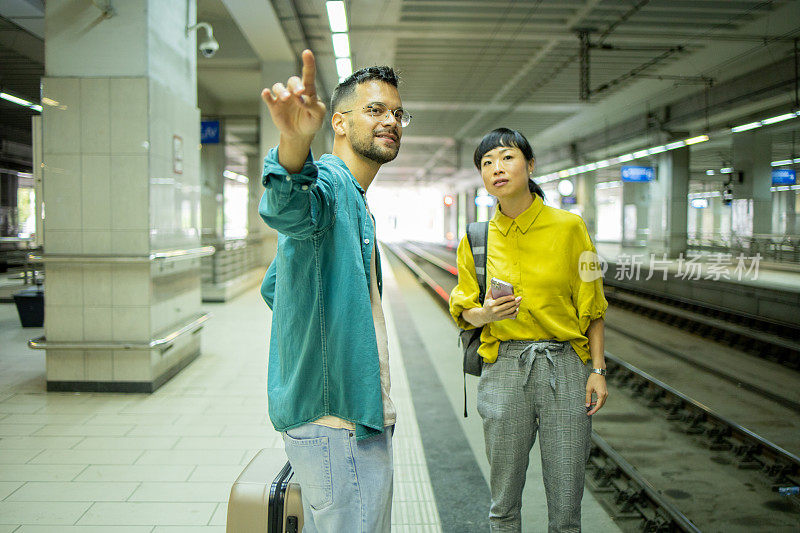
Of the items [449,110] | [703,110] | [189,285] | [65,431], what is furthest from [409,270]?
[65,431]

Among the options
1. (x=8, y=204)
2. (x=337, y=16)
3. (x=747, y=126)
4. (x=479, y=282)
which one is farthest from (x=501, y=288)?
(x=8, y=204)

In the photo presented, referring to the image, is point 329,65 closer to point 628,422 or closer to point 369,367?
point 628,422

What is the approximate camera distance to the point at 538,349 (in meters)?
2.18

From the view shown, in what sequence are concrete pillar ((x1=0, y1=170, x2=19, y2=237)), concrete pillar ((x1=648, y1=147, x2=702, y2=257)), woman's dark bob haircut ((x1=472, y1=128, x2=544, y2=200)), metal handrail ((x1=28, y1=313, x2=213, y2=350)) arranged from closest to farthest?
1. woman's dark bob haircut ((x1=472, y1=128, x2=544, y2=200))
2. metal handrail ((x1=28, y1=313, x2=213, y2=350))
3. concrete pillar ((x1=0, y1=170, x2=19, y2=237))
4. concrete pillar ((x1=648, y1=147, x2=702, y2=257))

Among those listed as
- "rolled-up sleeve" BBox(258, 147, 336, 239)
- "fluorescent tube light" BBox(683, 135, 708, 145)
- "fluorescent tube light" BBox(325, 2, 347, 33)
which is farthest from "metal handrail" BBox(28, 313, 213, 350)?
"fluorescent tube light" BBox(683, 135, 708, 145)

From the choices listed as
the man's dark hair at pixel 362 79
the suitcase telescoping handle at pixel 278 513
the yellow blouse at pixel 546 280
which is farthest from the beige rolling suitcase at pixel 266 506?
the man's dark hair at pixel 362 79

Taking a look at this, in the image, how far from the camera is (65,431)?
4.50 m

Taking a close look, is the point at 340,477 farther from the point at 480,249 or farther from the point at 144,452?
the point at 144,452

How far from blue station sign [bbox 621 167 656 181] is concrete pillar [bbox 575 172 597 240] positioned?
663 cm

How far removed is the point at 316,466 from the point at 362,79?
1060 millimetres

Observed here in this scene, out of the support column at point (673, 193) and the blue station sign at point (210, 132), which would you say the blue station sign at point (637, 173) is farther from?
the blue station sign at point (210, 132)

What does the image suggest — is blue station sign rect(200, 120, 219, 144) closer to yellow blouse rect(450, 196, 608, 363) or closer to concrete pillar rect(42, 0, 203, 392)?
concrete pillar rect(42, 0, 203, 392)

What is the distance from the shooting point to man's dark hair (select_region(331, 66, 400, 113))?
1634 mm

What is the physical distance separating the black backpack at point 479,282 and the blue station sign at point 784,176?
13295 millimetres
